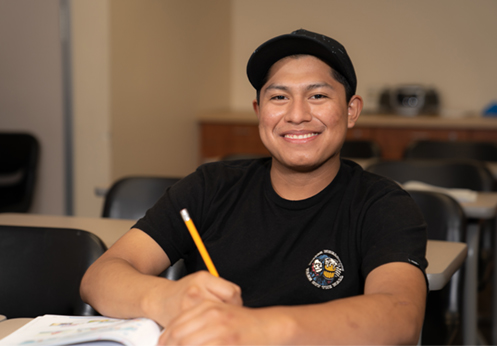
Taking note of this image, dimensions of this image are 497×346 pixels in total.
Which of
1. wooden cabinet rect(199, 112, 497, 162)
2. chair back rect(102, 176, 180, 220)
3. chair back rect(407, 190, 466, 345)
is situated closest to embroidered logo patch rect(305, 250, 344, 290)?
chair back rect(407, 190, 466, 345)

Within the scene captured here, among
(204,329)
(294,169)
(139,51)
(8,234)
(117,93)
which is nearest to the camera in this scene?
(204,329)

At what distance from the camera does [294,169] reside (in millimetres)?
1207

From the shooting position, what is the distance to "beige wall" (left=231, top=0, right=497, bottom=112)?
562cm

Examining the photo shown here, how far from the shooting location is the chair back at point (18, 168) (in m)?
3.59

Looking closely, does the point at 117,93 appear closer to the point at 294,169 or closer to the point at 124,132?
the point at 124,132

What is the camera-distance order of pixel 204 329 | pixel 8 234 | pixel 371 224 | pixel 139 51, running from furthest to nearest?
pixel 139 51 < pixel 8 234 < pixel 371 224 < pixel 204 329

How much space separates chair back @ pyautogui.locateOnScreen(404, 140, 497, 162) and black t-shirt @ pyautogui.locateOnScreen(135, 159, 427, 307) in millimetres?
2356

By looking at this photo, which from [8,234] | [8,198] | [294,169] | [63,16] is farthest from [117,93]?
[294,169]

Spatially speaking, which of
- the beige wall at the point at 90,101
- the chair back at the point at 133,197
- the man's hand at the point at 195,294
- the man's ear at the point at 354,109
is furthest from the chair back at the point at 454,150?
the man's hand at the point at 195,294

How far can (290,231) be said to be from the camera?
114 centimetres

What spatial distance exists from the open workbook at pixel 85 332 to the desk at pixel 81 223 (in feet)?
2.56

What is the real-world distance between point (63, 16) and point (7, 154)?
990mm

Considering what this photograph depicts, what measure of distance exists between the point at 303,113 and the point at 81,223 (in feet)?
3.54

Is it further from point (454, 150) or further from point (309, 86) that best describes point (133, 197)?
point (454, 150)
